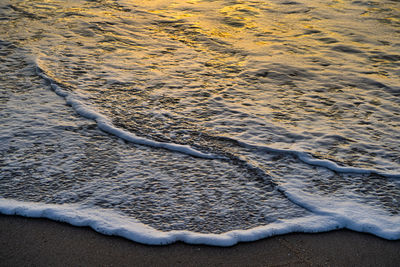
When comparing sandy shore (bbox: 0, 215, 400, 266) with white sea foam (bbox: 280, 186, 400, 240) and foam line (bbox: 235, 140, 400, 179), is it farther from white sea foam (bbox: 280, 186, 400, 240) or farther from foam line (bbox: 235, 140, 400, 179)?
foam line (bbox: 235, 140, 400, 179)

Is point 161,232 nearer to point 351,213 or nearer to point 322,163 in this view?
point 351,213

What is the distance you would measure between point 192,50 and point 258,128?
89.9 inches

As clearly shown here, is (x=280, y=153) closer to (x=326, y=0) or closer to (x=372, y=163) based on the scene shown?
(x=372, y=163)

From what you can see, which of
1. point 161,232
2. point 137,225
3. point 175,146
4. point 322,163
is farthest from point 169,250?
point 322,163

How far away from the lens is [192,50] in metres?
5.55

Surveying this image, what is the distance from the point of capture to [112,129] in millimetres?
3494

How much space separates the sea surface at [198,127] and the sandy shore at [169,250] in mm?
74

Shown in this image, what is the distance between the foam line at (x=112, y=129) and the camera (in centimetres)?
324

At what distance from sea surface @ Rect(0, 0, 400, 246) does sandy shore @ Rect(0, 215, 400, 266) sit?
7 cm

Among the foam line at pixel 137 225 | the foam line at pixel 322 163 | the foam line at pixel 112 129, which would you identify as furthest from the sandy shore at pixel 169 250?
the foam line at pixel 112 129

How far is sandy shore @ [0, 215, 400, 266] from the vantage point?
2172 millimetres

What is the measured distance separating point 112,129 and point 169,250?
4.98 ft

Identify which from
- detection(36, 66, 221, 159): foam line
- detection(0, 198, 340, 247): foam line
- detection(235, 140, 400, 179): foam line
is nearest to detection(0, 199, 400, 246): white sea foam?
detection(0, 198, 340, 247): foam line

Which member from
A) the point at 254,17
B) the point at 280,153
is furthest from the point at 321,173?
the point at 254,17
